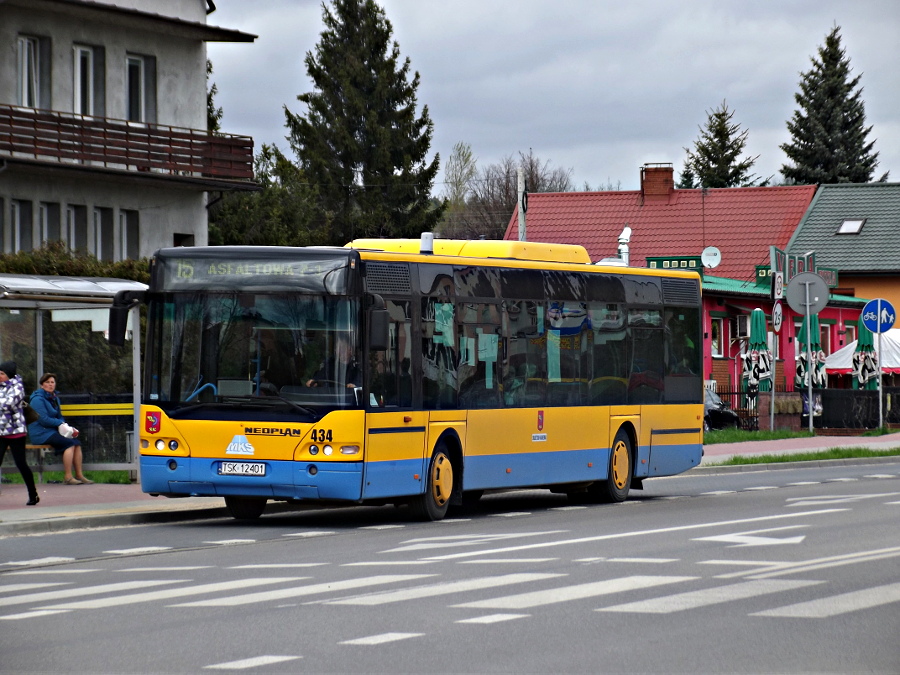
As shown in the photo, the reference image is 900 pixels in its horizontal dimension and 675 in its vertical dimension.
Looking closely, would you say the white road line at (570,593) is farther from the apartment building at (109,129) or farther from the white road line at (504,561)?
the apartment building at (109,129)

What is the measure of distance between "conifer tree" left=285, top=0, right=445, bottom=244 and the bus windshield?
5522 centimetres

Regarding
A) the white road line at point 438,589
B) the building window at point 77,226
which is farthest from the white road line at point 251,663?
the building window at point 77,226

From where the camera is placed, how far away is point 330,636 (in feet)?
29.3

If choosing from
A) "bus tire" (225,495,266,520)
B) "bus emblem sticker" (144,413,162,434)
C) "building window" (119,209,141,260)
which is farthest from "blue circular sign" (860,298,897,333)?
"bus emblem sticker" (144,413,162,434)

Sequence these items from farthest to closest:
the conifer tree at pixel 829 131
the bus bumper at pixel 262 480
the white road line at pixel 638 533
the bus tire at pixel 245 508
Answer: the conifer tree at pixel 829 131, the bus tire at pixel 245 508, the bus bumper at pixel 262 480, the white road line at pixel 638 533

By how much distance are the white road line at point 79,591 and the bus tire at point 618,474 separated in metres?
9.87

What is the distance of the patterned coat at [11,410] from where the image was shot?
18281 millimetres

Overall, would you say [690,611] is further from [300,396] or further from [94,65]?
[94,65]

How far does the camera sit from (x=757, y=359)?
4281 cm

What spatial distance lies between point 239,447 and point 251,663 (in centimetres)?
829

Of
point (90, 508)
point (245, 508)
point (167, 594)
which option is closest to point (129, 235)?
point (90, 508)

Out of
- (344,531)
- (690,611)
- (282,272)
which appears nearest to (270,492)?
(344,531)

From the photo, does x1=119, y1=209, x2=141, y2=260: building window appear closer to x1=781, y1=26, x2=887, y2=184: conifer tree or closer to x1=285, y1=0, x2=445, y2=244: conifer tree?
x1=285, y1=0, x2=445, y2=244: conifer tree

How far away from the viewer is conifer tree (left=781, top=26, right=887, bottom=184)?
82.4 metres
